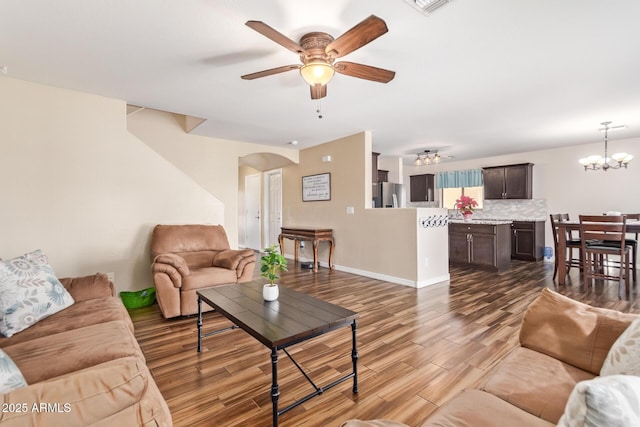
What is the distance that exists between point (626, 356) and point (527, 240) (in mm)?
6220

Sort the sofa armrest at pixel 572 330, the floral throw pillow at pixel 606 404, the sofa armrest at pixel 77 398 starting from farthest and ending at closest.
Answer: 1. the sofa armrest at pixel 572 330
2. the sofa armrest at pixel 77 398
3. the floral throw pillow at pixel 606 404

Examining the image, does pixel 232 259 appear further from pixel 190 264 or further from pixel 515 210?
pixel 515 210

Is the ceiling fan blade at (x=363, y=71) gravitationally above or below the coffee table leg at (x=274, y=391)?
above

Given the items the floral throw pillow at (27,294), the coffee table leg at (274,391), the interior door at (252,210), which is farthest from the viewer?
the interior door at (252,210)

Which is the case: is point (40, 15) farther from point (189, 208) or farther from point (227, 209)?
point (227, 209)

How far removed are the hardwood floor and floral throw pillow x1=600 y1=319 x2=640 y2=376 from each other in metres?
0.94

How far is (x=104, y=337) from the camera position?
5.54 ft

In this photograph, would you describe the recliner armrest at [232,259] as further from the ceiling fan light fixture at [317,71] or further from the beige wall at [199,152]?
the ceiling fan light fixture at [317,71]

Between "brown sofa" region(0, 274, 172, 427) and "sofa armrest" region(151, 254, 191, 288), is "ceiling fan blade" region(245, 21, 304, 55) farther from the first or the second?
"sofa armrest" region(151, 254, 191, 288)

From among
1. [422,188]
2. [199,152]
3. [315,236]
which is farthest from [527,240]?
[199,152]

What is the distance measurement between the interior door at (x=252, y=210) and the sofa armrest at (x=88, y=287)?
17.4 feet

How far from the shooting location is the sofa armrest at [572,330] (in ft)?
4.23

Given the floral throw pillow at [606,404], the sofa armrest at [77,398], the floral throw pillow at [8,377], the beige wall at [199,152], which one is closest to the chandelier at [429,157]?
the beige wall at [199,152]

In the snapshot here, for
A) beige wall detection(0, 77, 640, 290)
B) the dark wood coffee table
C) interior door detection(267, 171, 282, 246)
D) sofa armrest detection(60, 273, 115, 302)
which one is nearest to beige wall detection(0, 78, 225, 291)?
beige wall detection(0, 77, 640, 290)
